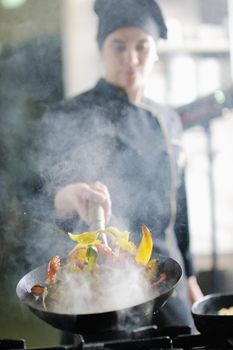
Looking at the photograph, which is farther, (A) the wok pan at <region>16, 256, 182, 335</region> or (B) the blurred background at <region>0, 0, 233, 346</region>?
(B) the blurred background at <region>0, 0, 233, 346</region>

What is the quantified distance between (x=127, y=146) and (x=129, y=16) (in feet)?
2.04

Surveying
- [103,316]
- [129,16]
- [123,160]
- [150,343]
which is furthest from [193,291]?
[129,16]

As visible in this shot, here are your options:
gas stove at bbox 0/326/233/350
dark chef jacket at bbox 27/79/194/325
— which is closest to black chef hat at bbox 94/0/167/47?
dark chef jacket at bbox 27/79/194/325

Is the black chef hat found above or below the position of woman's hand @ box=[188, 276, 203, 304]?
above

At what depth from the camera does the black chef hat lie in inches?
81.0

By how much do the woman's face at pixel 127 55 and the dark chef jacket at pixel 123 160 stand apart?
7cm

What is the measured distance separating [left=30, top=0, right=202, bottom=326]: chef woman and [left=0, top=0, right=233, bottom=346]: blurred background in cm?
11

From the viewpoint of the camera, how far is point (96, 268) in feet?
4.83

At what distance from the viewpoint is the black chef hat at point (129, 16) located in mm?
2059

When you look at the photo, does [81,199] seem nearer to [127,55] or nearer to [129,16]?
[127,55]

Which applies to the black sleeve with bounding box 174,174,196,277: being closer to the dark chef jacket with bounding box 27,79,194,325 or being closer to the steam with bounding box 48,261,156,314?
the dark chef jacket with bounding box 27,79,194,325

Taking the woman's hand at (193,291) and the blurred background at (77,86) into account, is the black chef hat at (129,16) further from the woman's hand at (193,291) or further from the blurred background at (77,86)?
the woman's hand at (193,291)

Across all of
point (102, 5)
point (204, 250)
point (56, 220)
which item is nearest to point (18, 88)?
point (102, 5)

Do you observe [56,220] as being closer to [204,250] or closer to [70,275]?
[70,275]
